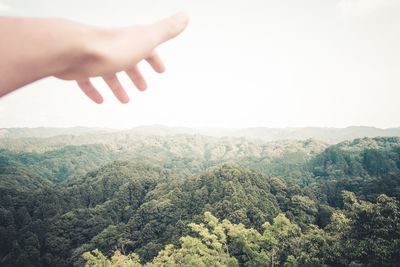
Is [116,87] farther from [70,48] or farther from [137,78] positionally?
[70,48]

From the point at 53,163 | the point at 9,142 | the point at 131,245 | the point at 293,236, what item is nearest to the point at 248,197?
the point at 131,245

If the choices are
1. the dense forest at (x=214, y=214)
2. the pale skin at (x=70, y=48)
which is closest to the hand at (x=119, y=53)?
the pale skin at (x=70, y=48)

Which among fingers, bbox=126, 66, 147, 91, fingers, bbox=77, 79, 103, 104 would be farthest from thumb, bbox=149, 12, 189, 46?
fingers, bbox=77, 79, 103, 104

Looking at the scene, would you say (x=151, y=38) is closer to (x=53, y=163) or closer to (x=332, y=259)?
(x=332, y=259)

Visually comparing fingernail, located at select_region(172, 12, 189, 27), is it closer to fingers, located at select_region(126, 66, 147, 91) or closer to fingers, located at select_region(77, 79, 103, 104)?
fingers, located at select_region(126, 66, 147, 91)

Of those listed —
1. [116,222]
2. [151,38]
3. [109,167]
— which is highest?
[151,38]

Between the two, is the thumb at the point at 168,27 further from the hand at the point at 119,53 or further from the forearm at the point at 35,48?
the forearm at the point at 35,48

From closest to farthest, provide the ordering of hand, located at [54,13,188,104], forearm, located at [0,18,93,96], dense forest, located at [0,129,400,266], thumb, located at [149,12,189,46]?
forearm, located at [0,18,93,96], hand, located at [54,13,188,104], thumb, located at [149,12,189,46], dense forest, located at [0,129,400,266]

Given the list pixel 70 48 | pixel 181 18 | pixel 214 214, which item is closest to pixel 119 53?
pixel 70 48
